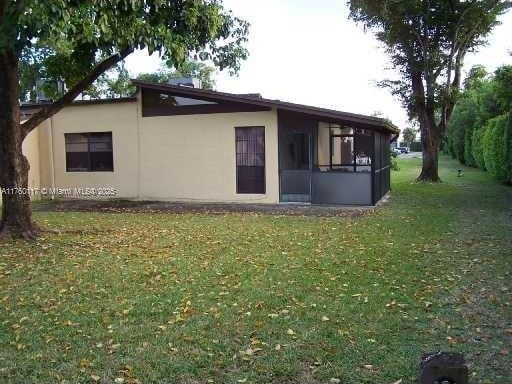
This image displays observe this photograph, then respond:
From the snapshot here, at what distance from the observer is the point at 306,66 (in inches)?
1550

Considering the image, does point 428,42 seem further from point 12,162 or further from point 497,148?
point 12,162

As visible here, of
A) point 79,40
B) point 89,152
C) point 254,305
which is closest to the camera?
point 254,305

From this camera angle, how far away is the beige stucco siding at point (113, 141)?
17.0m

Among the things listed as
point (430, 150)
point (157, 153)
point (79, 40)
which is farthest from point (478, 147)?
point (79, 40)

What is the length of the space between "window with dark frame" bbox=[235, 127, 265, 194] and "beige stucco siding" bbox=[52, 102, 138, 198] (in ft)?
12.7

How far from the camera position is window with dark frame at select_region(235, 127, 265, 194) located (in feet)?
50.7

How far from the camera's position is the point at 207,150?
632 inches

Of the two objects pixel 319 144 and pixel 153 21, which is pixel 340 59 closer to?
pixel 319 144

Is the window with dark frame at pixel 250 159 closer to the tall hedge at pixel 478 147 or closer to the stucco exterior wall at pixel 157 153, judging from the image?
the stucco exterior wall at pixel 157 153

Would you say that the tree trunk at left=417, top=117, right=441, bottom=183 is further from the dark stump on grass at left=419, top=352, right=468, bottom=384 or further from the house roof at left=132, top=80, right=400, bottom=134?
the dark stump on grass at left=419, top=352, right=468, bottom=384

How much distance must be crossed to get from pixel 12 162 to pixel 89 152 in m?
8.56

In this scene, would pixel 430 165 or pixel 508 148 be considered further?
pixel 430 165

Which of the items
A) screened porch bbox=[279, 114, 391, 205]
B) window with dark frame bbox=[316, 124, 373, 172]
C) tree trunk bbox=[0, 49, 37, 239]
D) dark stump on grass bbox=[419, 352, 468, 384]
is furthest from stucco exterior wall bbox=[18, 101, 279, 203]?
dark stump on grass bbox=[419, 352, 468, 384]

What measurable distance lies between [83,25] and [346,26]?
18882mm
